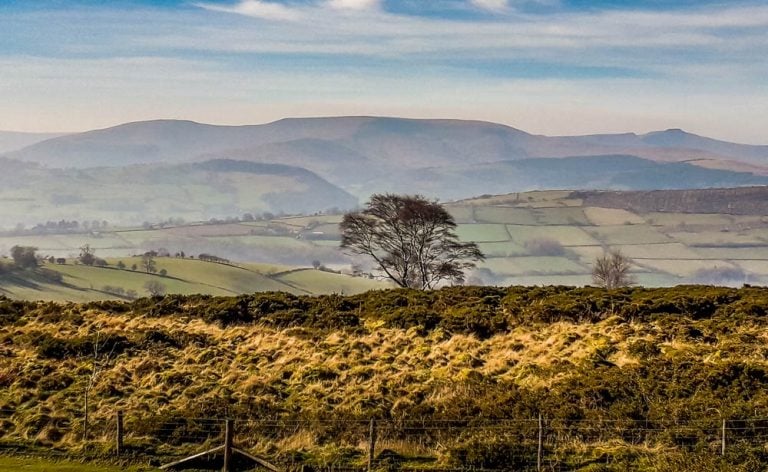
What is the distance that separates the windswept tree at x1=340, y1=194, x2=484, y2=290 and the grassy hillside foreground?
22.3 m

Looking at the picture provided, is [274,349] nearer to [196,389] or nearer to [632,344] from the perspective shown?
[196,389]

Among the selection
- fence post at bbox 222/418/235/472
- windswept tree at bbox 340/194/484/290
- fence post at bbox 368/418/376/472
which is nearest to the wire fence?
fence post at bbox 368/418/376/472

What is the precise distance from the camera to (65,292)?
118 meters

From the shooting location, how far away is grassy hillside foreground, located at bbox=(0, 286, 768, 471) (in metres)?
19.5

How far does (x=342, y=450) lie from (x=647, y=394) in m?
9.03

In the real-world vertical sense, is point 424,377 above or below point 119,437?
above

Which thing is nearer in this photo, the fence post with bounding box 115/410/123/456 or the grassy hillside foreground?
the grassy hillside foreground

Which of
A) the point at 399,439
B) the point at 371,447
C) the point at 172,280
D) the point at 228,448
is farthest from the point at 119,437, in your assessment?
the point at 172,280

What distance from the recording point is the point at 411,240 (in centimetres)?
5831

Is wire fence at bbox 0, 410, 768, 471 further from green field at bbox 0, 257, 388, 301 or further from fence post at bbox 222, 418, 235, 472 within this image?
green field at bbox 0, 257, 388, 301

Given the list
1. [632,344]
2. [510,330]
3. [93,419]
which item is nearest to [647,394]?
[632,344]

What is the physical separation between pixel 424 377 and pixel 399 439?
15.5 ft

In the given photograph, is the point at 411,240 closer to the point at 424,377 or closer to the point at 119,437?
the point at 424,377

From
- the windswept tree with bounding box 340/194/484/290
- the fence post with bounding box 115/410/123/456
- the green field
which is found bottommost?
the green field
